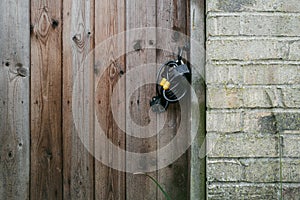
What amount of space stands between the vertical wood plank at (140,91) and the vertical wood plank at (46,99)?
1.07ft

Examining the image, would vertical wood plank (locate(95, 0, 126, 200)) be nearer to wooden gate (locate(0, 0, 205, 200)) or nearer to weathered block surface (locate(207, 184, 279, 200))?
wooden gate (locate(0, 0, 205, 200))

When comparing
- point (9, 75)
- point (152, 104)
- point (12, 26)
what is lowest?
point (152, 104)

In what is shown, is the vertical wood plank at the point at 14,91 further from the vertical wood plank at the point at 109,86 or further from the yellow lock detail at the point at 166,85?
the yellow lock detail at the point at 166,85

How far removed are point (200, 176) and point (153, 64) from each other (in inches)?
22.3

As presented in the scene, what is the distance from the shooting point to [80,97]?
1970mm

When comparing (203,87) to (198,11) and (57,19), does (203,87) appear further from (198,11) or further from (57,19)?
(57,19)

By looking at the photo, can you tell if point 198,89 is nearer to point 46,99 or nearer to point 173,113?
point 173,113

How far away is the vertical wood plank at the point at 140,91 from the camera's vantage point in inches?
77.7

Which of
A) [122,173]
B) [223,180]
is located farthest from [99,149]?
[223,180]

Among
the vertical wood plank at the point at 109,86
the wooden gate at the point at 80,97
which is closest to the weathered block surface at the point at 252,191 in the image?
the wooden gate at the point at 80,97

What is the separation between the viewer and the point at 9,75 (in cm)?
195

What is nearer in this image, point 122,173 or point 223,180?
point 223,180

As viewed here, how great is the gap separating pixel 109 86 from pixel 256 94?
2.24 ft

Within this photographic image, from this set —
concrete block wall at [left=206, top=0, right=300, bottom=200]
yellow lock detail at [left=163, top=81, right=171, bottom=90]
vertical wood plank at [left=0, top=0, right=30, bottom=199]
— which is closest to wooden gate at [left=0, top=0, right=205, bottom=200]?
vertical wood plank at [left=0, top=0, right=30, bottom=199]
